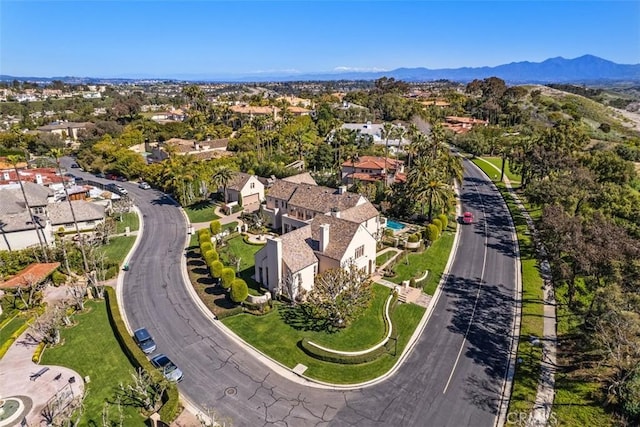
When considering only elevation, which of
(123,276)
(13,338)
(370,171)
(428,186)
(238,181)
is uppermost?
(428,186)

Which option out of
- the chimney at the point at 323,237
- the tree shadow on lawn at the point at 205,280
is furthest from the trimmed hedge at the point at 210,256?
the chimney at the point at 323,237

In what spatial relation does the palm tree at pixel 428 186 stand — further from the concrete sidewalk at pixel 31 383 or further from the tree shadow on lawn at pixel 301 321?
the concrete sidewalk at pixel 31 383

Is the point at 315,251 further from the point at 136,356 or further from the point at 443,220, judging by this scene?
the point at 443,220

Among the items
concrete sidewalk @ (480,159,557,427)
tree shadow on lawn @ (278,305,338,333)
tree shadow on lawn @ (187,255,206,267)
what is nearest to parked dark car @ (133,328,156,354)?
tree shadow on lawn @ (278,305,338,333)

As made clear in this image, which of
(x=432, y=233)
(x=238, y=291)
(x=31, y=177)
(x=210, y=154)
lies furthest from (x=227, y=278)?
(x=210, y=154)

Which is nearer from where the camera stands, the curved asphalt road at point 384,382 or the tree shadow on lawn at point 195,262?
the curved asphalt road at point 384,382

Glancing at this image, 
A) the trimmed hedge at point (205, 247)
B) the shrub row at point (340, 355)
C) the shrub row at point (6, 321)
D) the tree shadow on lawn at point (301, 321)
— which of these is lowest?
the shrub row at point (6, 321)
